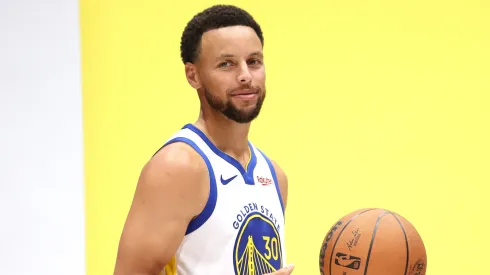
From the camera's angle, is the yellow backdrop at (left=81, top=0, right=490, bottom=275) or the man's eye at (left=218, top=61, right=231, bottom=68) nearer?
the man's eye at (left=218, top=61, right=231, bottom=68)

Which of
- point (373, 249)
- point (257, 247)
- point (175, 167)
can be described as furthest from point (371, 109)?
point (175, 167)

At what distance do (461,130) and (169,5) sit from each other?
118cm

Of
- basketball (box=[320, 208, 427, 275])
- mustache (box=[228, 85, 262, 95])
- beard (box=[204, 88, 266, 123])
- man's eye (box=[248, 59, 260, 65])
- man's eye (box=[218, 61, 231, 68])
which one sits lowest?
basketball (box=[320, 208, 427, 275])

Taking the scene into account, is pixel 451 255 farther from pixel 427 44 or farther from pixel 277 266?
pixel 277 266

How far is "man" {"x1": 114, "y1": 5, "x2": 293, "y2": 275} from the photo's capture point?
1.79 metres

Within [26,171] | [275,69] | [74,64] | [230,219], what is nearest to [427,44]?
[275,69]

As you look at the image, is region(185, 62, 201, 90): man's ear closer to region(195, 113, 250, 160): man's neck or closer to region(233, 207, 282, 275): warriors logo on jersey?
region(195, 113, 250, 160): man's neck

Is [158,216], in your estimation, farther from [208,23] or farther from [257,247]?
[208,23]

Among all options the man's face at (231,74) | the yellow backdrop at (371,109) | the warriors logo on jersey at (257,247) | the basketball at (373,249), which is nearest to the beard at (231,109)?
the man's face at (231,74)

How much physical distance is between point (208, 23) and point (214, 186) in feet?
1.19

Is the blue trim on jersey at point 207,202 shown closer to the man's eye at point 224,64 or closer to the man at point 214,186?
the man at point 214,186

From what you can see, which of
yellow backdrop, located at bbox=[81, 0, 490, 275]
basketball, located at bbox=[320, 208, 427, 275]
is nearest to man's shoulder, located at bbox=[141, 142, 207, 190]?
basketball, located at bbox=[320, 208, 427, 275]

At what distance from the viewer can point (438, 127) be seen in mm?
3361

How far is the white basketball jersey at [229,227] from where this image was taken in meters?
1.85
